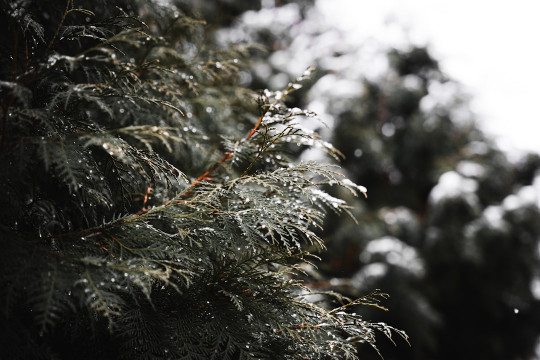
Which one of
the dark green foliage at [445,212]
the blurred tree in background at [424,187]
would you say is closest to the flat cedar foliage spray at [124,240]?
the blurred tree in background at [424,187]

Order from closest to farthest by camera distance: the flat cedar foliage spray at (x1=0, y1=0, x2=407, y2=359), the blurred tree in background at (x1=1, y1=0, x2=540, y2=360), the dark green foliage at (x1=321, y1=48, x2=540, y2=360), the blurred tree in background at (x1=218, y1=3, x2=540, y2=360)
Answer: the flat cedar foliage spray at (x1=0, y1=0, x2=407, y2=359)
the blurred tree in background at (x1=1, y1=0, x2=540, y2=360)
the blurred tree in background at (x1=218, y1=3, x2=540, y2=360)
the dark green foliage at (x1=321, y1=48, x2=540, y2=360)

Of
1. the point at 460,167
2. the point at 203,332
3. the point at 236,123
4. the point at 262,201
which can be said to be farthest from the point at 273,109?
the point at 460,167

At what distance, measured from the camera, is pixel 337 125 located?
16.2ft

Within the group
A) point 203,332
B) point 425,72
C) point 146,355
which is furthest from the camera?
point 425,72

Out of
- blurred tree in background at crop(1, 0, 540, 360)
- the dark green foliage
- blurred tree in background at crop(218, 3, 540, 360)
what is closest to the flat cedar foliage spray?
blurred tree in background at crop(1, 0, 540, 360)

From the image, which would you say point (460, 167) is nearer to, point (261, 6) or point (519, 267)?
point (519, 267)

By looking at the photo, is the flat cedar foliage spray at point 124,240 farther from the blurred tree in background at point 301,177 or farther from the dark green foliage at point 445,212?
the dark green foliage at point 445,212

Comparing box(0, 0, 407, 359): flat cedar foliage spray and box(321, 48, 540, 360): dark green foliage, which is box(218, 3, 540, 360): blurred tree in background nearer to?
box(321, 48, 540, 360): dark green foliage

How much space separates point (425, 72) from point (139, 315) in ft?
21.7

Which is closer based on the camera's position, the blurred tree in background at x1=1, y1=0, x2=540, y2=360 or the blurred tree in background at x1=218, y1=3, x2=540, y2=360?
the blurred tree in background at x1=1, y1=0, x2=540, y2=360

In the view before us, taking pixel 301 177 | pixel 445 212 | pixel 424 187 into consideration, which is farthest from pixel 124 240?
pixel 424 187

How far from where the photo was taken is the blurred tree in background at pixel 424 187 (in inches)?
196

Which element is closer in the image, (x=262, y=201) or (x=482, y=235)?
(x=262, y=201)

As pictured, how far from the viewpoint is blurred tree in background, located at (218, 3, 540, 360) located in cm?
498
